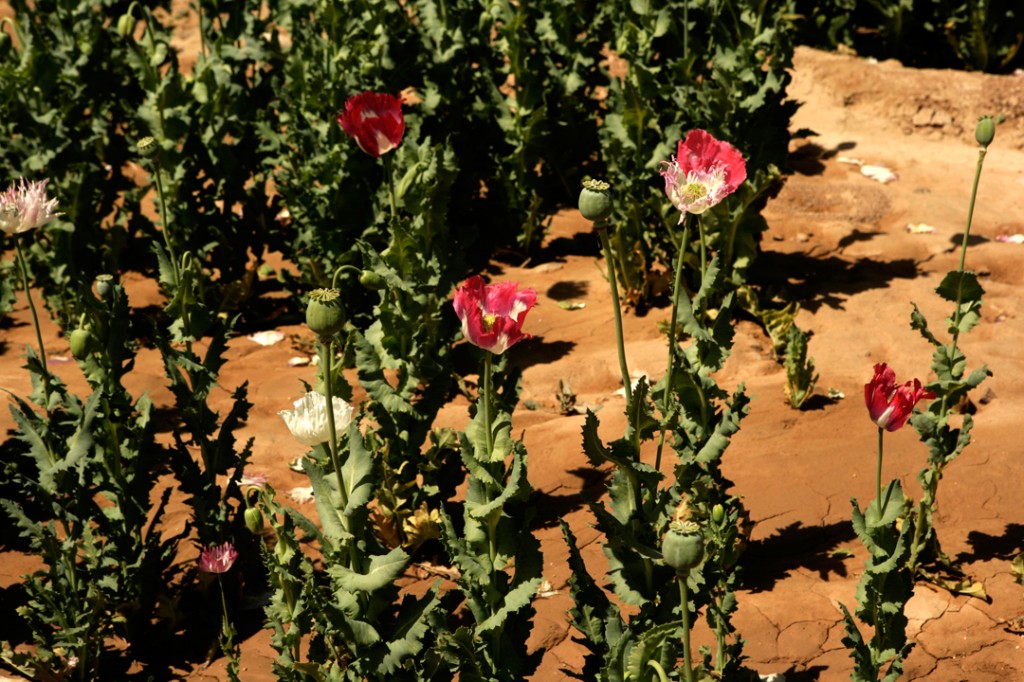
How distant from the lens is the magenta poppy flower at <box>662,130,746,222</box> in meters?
2.63

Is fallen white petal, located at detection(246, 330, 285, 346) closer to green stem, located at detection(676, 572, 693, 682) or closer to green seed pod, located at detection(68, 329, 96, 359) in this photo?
green seed pod, located at detection(68, 329, 96, 359)

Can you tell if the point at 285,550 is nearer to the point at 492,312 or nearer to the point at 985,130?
the point at 492,312

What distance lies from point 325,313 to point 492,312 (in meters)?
0.43

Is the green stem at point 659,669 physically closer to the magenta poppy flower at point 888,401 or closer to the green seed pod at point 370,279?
the magenta poppy flower at point 888,401

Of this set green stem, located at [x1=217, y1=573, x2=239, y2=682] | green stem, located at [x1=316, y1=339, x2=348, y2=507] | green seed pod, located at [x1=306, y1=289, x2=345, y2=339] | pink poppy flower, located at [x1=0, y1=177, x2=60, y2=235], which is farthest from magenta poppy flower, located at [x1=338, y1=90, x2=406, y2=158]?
green seed pod, located at [x1=306, y1=289, x2=345, y2=339]

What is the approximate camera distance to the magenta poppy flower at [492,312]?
2432mm

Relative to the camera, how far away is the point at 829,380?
15.4ft

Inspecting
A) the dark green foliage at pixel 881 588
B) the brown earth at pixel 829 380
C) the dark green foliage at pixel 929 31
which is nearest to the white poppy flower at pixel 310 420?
the brown earth at pixel 829 380

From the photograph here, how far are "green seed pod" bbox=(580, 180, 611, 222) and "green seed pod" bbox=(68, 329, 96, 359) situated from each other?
1.65m

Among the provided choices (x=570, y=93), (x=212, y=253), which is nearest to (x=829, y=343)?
(x=570, y=93)

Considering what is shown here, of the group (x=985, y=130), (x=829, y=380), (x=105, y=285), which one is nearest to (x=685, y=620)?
(x=985, y=130)

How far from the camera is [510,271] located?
6.09 meters

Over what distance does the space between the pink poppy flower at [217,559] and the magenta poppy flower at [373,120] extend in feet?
4.28

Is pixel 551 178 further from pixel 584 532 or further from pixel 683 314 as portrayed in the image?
pixel 683 314
